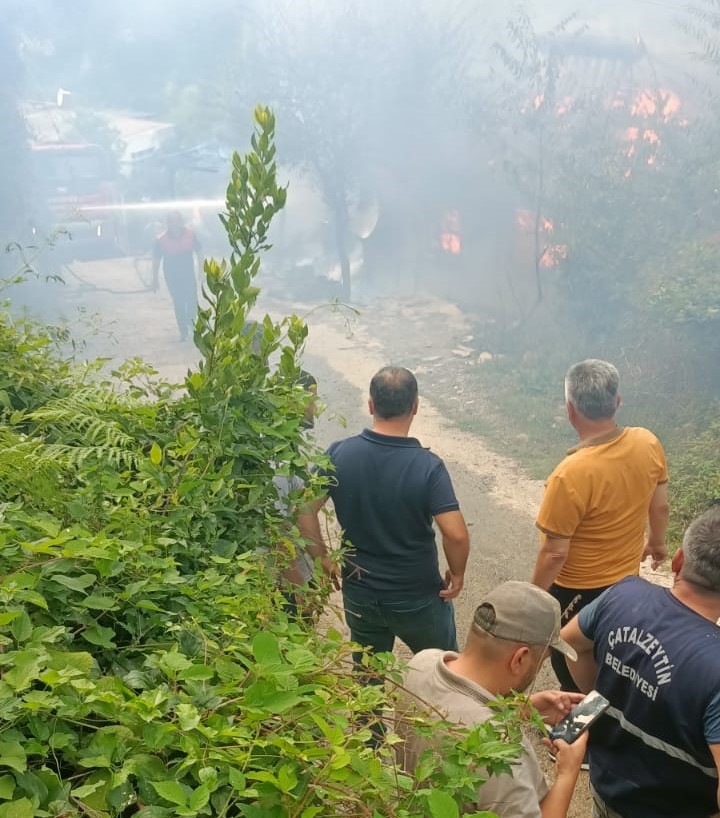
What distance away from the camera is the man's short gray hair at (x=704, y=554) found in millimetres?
1878

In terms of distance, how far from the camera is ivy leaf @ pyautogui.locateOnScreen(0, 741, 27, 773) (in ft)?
3.00

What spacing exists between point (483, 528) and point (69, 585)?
5.08 m

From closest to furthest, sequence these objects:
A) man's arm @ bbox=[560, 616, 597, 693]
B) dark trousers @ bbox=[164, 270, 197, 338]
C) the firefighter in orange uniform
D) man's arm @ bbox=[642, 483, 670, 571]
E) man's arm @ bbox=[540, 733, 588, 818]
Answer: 1. man's arm @ bbox=[540, 733, 588, 818]
2. man's arm @ bbox=[560, 616, 597, 693]
3. man's arm @ bbox=[642, 483, 670, 571]
4. the firefighter in orange uniform
5. dark trousers @ bbox=[164, 270, 197, 338]

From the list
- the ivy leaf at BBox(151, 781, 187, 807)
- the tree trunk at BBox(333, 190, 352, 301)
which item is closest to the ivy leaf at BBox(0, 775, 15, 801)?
the ivy leaf at BBox(151, 781, 187, 807)

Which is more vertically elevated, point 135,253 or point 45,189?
point 45,189

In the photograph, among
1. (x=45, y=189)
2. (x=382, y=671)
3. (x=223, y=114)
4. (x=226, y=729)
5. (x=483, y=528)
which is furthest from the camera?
(x=223, y=114)

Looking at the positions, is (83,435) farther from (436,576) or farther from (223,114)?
(223,114)

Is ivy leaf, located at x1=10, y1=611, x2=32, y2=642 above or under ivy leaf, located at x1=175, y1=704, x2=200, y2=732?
above

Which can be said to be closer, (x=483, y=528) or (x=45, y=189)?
(x=483, y=528)

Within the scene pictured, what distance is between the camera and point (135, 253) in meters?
13.6

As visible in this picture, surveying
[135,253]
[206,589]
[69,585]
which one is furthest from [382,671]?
[135,253]

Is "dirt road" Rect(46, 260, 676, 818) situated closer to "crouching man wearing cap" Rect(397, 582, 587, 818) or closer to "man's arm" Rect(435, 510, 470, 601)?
"man's arm" Rect(435, 510, 470, 601)

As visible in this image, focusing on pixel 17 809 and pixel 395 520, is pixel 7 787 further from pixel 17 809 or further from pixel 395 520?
pixel 395 520

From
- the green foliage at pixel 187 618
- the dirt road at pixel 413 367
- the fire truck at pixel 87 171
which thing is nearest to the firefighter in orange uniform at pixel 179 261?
the dirt road at pixel 413 367
